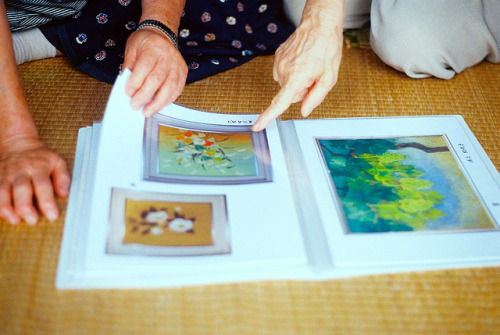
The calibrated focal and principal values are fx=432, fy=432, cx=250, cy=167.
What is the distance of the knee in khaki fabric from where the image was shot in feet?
3.08

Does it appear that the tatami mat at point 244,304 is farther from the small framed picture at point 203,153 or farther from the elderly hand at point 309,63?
the elderly hand at point 309,63

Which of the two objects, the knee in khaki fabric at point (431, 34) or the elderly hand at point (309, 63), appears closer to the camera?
the elderly hand at point (309, 63)

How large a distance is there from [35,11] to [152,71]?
1.18 feet

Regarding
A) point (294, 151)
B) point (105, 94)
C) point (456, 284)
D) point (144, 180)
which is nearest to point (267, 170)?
point (294, 151)

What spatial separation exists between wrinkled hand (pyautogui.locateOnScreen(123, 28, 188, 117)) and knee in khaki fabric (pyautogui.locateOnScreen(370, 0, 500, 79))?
1.58 feet

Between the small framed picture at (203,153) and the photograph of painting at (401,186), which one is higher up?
the small framed picture at (203,153)

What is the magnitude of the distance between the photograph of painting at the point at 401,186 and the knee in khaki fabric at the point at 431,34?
0.24 meters

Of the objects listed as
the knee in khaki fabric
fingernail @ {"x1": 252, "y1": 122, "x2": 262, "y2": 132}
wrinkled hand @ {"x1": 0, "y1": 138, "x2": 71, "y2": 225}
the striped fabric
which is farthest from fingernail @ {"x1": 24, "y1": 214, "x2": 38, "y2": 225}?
the knee in khaki fabric

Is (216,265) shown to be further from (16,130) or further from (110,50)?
(110,50)

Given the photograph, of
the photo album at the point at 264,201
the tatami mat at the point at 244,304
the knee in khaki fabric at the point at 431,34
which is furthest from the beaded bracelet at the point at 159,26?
the knee in khaki fabric at the point at 431,34

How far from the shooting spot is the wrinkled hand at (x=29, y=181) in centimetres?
61

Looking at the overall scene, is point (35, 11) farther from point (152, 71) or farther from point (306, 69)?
point (306, 69)

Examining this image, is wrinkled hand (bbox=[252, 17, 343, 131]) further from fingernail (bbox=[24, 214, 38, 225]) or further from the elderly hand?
fingernail (bbox=[24, 214, 38, 225])

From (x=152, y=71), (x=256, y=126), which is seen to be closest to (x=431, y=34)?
(x=256, y=126)
